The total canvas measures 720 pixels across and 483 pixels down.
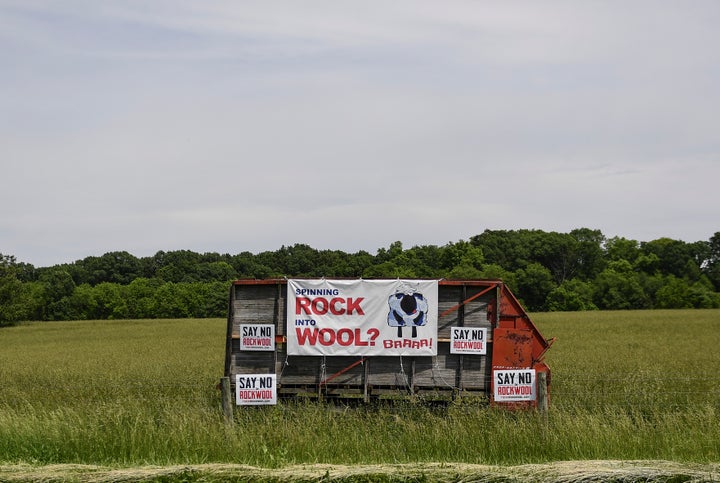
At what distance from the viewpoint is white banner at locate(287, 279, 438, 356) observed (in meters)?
13.2

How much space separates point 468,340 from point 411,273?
93011 mm

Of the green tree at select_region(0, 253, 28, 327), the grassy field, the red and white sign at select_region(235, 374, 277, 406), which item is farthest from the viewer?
the green tree at select_region(0, 253, 28, 327)

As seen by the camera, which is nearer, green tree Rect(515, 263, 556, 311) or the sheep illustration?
the sheep illustration

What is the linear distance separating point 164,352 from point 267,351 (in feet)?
69.7

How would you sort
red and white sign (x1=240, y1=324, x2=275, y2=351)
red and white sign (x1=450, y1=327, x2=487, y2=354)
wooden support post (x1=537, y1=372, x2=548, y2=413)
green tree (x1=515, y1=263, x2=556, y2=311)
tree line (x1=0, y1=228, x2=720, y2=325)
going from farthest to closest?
green tree (x1=515, y1=263, x2=556, y2=311) < tree line (x1=0, y1=228, x2=720, y2=325) < red and white sign (x1=240, y1=324, x2=275, y2=351) < red and white sign (x1=450, y1=327, x2=487, y2=354) < wooden support post (x1=537, y1=372, x2=548, y2=413)

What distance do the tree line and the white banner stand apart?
2465 inches

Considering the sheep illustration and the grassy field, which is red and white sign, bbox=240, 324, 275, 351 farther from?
the sheep illustration

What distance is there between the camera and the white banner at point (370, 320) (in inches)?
519

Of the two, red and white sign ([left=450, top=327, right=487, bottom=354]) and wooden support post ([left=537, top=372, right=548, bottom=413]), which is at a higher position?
red and white sign ([left=450, top=327, right=487, bottom=354])

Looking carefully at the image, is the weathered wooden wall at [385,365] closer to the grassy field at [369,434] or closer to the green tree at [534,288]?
the grassy field at [369,434]

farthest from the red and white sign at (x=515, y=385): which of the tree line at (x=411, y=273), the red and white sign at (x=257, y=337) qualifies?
the tree line at (x=411, y=273)

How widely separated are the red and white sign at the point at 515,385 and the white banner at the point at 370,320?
129 cm

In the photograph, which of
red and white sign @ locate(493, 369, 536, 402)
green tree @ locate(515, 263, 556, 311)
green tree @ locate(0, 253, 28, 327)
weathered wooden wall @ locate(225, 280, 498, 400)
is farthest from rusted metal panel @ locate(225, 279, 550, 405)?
green tree @ locate(515, 263, 556, 311)

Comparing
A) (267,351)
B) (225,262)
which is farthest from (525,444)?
(225,262)
